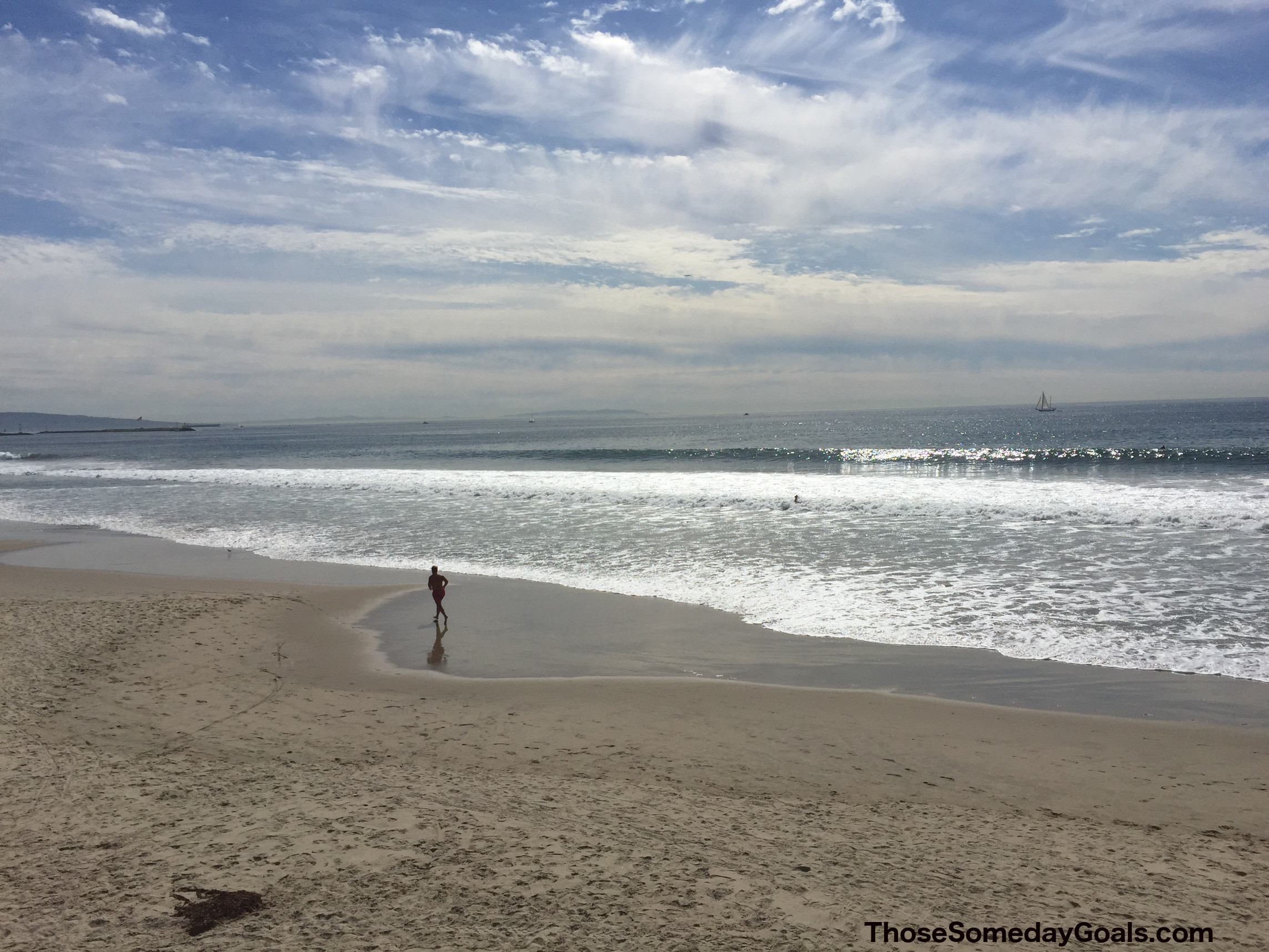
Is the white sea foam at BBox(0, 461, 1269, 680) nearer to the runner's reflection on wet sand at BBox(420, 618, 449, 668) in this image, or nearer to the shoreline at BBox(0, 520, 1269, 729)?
the shoreline at BBox(0, 520, 1269, 729)

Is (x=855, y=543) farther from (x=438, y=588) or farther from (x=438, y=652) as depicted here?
(x=438, y=652)

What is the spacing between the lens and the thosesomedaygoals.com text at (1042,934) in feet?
14.9

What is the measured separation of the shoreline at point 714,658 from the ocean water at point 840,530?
653 millimetres

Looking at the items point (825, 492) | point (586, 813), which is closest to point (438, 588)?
point (586, 813)

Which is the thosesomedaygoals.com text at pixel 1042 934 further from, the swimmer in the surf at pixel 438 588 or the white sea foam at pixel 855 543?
the swimmer in the surf at pixel 438 588

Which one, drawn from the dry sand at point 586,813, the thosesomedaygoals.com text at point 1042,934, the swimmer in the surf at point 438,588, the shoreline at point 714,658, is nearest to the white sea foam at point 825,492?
the shoreline at point 714,658

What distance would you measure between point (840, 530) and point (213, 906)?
67.2 ft

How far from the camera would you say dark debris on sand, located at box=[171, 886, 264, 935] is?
179 inches

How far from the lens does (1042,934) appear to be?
461cm

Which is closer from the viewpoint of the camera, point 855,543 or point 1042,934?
point 1042,934

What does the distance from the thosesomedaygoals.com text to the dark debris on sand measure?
12.5 feet

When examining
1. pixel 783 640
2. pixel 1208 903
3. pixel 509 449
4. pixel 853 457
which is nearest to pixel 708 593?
pixel 783 640

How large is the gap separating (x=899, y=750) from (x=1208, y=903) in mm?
3001

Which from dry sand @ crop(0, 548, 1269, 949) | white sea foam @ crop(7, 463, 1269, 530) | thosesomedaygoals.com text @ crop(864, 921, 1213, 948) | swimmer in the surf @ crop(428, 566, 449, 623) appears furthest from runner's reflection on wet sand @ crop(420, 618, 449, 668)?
white sea foam @ crop(7, 463, 1269, 530)
